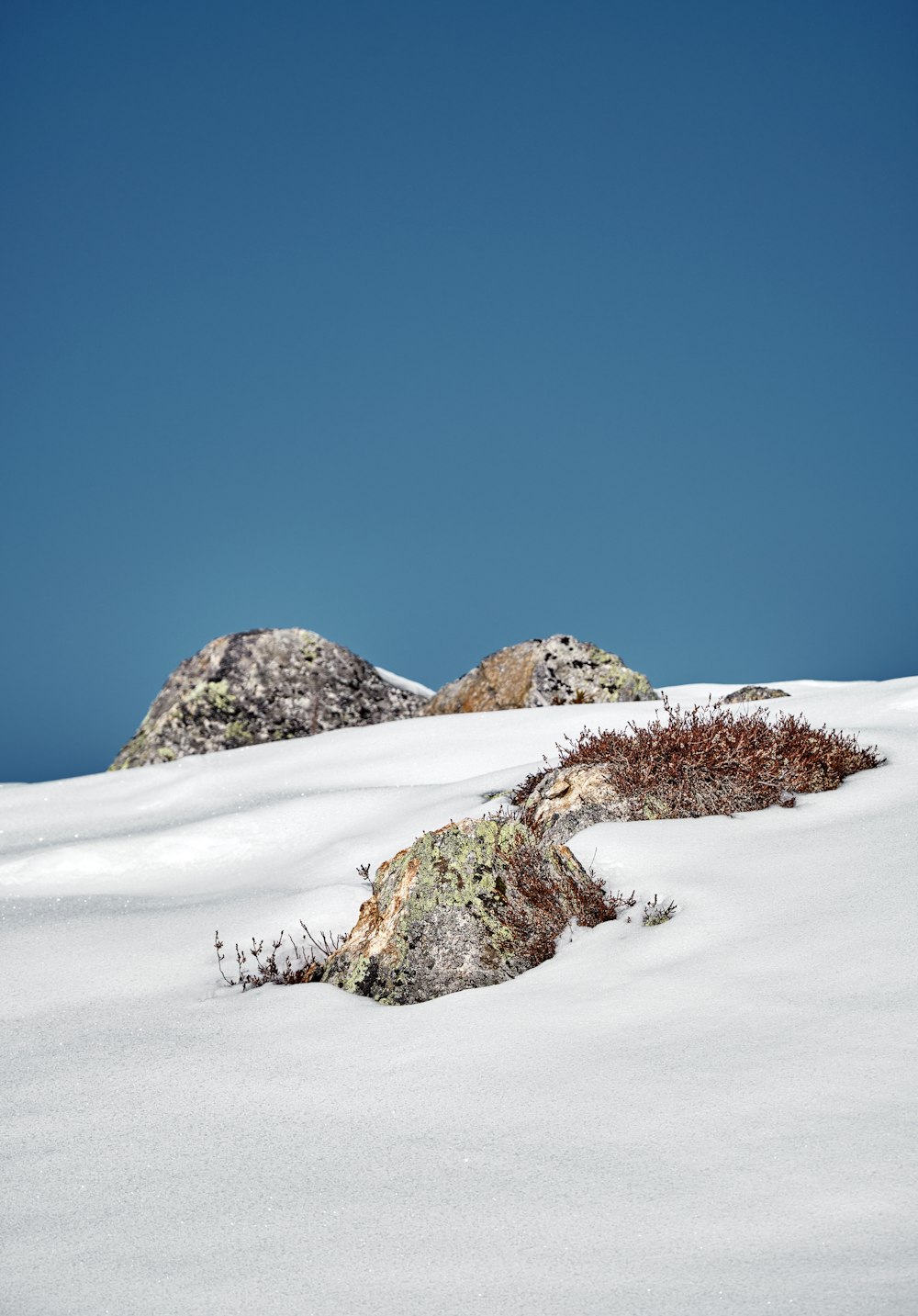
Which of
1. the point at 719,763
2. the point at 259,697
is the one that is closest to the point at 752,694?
the point at 719,763

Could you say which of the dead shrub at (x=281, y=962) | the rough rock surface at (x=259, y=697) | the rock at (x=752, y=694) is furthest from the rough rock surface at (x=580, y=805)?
the rough rock surface at (x=259, y=697)

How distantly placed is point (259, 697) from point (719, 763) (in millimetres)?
7163

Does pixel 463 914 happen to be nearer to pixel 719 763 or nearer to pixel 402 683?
pixel 719 763

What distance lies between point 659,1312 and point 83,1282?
1.18m

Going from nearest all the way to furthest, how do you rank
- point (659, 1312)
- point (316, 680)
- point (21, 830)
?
point (659, 1312) → point (21, 830) → point (316, 680)

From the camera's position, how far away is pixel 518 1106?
2.63m

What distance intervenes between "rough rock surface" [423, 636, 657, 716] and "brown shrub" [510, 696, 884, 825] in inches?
185

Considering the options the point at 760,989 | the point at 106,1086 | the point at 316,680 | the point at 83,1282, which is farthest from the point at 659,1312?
the point at 316,680

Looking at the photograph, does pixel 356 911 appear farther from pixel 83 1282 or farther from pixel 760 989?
pixel 83 1282

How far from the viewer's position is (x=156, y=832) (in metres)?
6.61

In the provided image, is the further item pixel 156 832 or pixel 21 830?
pixel 21 830

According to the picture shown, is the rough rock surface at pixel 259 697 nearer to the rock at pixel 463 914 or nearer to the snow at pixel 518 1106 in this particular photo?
the snow at pixel 518 1106

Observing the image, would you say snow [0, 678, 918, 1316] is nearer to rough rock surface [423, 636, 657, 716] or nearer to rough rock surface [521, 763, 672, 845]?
rough rock surface [521, 763, 672, 845]

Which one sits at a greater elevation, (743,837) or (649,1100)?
(743,837)
